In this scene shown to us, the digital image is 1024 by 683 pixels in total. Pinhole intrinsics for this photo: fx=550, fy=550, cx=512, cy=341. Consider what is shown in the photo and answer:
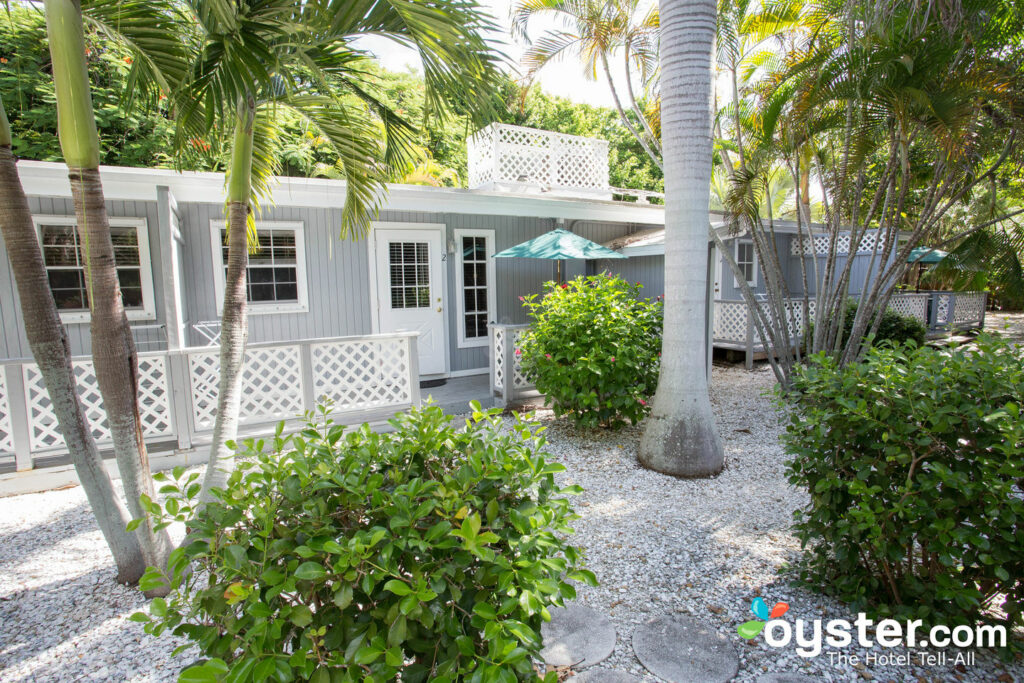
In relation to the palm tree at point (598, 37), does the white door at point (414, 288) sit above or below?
below

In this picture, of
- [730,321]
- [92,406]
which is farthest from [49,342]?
[730,321]

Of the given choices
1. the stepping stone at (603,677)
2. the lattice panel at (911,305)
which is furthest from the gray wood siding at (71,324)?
the lattice panel at (911,305)

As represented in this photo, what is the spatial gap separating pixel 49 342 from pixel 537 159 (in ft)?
25.9

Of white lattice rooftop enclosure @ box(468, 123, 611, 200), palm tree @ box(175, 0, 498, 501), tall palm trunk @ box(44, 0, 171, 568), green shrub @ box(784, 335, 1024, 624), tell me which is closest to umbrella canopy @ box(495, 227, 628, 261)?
white lattice rooftop enclosure @ box(468, 123, 611, 200)

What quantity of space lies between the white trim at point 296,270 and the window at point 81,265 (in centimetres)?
72

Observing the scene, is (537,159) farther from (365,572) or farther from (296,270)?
(365,572)

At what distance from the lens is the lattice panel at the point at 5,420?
4.49 metres

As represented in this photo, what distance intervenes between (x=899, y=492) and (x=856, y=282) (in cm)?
1556

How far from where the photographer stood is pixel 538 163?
939 cm

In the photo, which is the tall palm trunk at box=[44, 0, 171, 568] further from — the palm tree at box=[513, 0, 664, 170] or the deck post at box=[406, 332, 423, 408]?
the palm tree at box=[513, 0, 664, 170]

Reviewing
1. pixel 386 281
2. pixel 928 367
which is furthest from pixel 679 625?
pixel 386 281

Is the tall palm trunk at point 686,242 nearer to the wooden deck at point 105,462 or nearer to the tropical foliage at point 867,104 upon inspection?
the tropical foliage at point 867,104

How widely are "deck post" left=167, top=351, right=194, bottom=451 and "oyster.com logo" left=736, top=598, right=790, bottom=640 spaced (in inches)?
190

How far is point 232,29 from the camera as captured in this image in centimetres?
208
